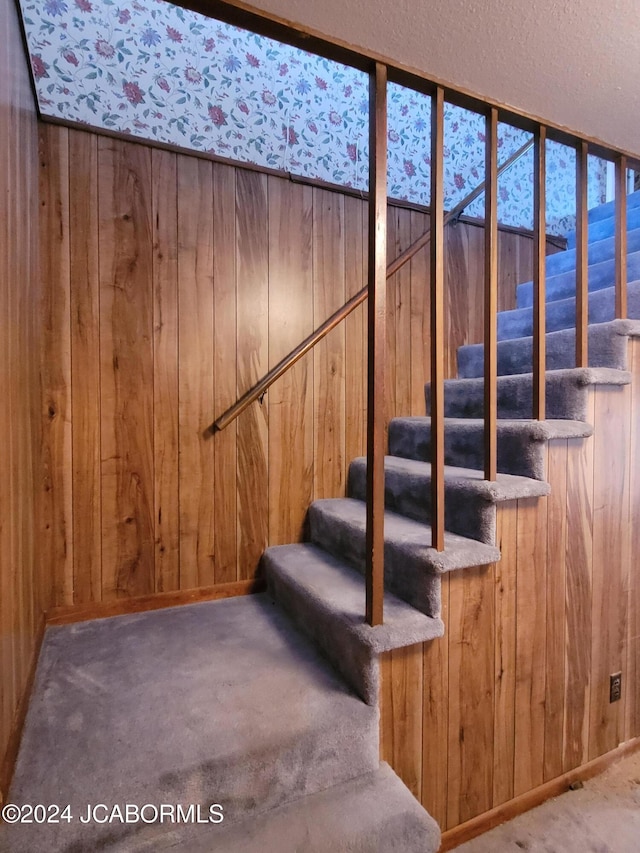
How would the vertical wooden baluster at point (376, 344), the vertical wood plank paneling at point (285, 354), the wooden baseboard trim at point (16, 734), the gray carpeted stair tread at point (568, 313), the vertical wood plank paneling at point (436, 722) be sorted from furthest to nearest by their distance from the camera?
1. the vertical wood plank paneling at point (285, 354)
2. the gray carpeted stair tread at point (568, 313)
3. the vertical wood plank paneling at point (436, 722)
4. the vertical wooden baluster at point (376, 344)
5. the wooden baseboard trim at point (16, 734)

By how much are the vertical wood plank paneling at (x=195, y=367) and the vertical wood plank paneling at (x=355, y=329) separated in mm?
646

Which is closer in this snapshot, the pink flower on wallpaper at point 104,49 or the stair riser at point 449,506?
the stair riser at point 449,506

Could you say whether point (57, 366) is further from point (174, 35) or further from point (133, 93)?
point (174, 35)

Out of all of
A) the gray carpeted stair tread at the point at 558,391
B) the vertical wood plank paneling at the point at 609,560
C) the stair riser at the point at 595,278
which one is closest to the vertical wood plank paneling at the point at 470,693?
the vertical wood plank paneling at the point at 609,560

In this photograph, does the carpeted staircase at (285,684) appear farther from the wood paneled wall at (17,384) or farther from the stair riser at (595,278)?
the wood paneled wall at (17,384)

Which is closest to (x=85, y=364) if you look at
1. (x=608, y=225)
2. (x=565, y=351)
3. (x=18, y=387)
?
(x=18, y=387)

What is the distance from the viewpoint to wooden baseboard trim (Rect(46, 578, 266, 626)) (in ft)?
5.16

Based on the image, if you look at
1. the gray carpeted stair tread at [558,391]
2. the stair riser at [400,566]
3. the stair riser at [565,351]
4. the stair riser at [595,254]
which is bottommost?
the stair riser at [400,566]

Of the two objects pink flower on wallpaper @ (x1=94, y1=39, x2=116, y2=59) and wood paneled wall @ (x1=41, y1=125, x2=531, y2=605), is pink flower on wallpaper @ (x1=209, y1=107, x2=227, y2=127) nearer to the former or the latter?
wood paneled wall @ (x1=41, y1=125, x2=531, y2=605)

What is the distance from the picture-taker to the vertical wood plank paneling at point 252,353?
1.80 m

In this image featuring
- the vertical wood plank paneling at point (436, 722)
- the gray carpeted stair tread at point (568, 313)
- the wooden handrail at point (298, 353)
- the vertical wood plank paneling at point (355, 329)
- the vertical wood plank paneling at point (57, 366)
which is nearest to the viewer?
the vertical wood plank paneling at point (436, 722)

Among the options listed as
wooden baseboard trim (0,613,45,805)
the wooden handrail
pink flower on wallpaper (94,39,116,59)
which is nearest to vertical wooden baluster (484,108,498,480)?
the wooden handrail

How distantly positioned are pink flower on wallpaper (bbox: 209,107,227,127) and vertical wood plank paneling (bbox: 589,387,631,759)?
1.83m

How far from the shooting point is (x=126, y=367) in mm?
1647
